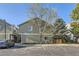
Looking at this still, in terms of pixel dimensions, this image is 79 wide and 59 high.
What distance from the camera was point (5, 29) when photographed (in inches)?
178

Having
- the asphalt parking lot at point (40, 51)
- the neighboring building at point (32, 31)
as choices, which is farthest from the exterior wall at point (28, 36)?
the asphalt parking lot at point (40, 51)

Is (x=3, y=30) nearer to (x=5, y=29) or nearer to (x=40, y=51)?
(x=5, y=29)

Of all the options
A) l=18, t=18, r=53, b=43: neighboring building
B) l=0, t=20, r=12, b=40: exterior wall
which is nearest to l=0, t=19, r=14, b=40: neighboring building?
l=0, t=20, r=12, b=40: exterior wall

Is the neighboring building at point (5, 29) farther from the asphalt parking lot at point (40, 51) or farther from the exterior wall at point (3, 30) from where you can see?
the asphalt parking lot at point (40, 51)

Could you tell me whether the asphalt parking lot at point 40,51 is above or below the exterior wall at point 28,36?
below

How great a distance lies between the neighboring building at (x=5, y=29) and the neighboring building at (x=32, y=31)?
0.19m

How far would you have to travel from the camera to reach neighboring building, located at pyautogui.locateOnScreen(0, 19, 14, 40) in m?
4.51

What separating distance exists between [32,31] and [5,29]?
53 centimetres

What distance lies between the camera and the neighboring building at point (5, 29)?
451 cm

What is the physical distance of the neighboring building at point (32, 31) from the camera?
4.49m

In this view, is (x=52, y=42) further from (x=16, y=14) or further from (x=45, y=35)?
(x=16, y=14)

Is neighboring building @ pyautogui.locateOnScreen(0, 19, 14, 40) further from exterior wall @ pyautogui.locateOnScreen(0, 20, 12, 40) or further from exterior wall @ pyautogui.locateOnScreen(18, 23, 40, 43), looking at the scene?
exterior wall @ pyautogui.locateOnScreen(18, 23, 40, 43)

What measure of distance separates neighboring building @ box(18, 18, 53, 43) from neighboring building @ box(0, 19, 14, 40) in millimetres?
193

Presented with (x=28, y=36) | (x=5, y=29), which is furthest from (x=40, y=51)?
(x=5, y=29)
